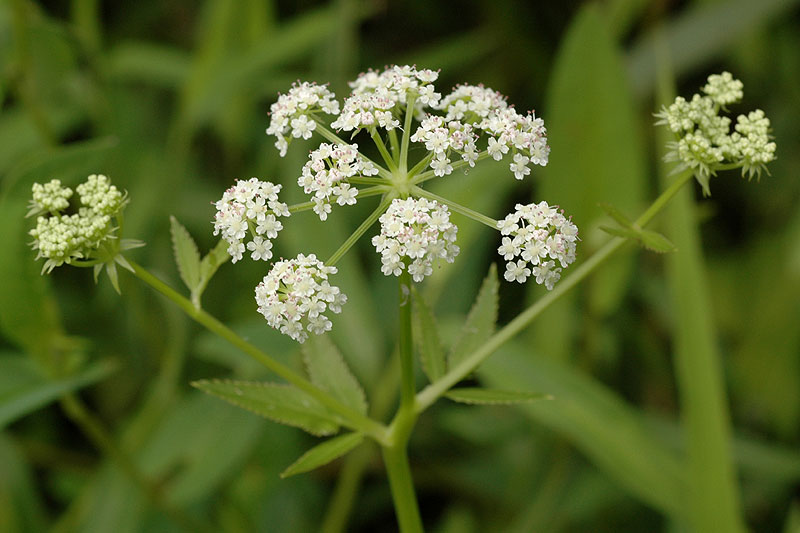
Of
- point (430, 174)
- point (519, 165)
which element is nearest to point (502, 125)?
point (519, 165)

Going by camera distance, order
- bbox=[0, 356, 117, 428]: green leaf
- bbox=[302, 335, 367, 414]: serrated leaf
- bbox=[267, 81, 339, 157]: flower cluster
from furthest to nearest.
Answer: bbox=[0, 356, 117, 428]: green leaf
bbox=[302, 335, 367, 414]: serrated leaf
bbox=[267, 81, 339, 157]: flower cluster

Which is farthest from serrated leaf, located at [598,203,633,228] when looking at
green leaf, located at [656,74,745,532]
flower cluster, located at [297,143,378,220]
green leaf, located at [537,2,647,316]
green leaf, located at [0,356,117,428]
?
green leaf, located at [0,356,117,428]

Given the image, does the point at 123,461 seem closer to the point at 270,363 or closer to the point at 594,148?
the point at 270,363

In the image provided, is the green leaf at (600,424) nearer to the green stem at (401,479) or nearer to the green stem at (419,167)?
the green stem at (401,479)

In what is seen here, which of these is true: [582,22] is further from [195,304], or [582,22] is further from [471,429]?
[195,304]

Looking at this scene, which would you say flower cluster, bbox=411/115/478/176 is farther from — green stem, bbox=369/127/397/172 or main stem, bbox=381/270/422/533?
main stem, bbox=381/270/422/533

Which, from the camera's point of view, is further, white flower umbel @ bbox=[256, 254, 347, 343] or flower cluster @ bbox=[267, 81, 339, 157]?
flower cluster @ bbox=[267, 81, 339, 157]

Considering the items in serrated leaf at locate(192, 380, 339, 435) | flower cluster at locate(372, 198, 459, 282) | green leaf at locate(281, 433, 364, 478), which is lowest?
green leaf at locate(281, 433, 364, 478)
